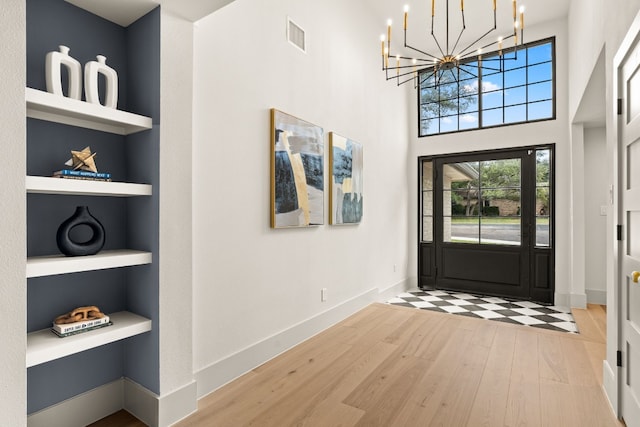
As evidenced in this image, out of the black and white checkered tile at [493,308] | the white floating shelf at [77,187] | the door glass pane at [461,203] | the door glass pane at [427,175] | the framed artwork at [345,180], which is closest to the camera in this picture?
the white floating shelf at [77,187]

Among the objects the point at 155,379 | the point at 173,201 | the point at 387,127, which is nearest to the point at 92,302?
the point at 155,379

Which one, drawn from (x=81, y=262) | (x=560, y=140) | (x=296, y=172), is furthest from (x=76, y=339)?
(x=560, y=140)

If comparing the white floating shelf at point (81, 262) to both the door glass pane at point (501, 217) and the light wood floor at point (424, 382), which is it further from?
the door glass pane at point (501, 217)

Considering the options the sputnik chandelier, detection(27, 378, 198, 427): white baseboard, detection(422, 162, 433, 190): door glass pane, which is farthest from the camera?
detection(422, 162, 433, 190): door glass pane

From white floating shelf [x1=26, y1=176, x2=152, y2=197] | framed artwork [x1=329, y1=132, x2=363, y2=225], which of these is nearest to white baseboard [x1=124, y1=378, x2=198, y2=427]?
white floating shelf [x1=26, y1=176, x2=152, y2=197]

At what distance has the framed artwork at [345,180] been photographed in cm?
353

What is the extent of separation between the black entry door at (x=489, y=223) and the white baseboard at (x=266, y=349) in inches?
79.8

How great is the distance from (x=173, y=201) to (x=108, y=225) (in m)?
0.41

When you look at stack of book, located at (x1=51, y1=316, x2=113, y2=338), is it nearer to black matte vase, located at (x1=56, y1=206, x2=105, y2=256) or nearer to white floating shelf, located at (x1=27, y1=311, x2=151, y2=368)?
white floating shelf, located at (x1=27, y1=311, x2=151, y2=368)

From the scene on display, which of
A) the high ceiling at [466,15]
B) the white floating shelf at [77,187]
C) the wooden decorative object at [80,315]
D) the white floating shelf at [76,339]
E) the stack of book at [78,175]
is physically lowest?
the white floating shelf at [76,339]

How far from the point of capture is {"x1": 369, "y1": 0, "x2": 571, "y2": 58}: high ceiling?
13.7ft

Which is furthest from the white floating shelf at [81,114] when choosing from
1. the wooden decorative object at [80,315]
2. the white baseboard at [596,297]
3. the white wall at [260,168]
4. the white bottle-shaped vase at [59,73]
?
the white baseboard at [596,297]

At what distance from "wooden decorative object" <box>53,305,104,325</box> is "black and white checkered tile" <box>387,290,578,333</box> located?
143 inches

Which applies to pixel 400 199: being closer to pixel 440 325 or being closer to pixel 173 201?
pixel 440 325
